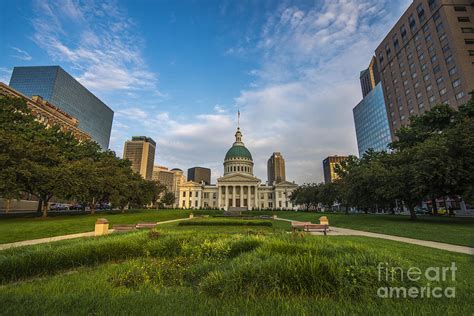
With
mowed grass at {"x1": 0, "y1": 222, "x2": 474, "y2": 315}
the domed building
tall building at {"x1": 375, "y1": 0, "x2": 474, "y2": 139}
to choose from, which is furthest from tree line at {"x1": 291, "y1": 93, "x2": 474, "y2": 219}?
the domed building

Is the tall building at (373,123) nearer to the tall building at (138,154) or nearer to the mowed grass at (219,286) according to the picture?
the mowed grass at (219,286)

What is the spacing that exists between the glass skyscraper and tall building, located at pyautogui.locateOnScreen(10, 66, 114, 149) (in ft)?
530

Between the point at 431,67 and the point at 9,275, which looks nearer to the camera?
the point at 9,275

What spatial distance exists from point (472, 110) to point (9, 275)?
45835 mm

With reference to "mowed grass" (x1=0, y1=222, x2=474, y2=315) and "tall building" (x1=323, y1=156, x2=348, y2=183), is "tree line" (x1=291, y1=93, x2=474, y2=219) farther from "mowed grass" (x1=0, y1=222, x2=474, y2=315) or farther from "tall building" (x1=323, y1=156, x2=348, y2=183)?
"tall building" (x1=323, y1=156, x2=348, y2=183)

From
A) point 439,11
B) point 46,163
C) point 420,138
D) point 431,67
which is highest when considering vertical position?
point 439,11

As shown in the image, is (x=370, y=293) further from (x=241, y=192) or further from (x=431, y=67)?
(x=241, y=192)

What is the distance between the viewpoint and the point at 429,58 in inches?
2689

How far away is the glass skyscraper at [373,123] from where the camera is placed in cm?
10938

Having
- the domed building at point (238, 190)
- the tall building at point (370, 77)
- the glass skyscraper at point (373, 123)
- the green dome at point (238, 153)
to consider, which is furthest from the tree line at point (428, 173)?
the tall building at point (370, 77)

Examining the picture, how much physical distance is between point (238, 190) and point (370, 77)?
Result: 12150cm

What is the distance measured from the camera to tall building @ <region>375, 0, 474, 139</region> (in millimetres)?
59853

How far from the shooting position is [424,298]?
4.37m

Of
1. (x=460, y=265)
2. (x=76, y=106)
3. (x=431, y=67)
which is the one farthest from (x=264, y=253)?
(x=76, y=106)
